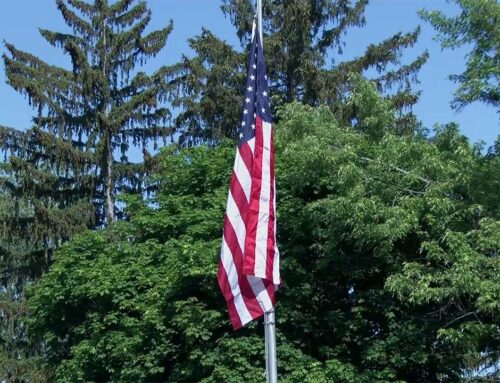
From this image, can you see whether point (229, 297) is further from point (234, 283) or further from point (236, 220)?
point (236, 220)

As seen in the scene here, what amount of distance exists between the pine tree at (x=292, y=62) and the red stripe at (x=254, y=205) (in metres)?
17.6

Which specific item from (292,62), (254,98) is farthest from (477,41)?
(292,62)

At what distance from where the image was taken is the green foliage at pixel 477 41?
14.0 m

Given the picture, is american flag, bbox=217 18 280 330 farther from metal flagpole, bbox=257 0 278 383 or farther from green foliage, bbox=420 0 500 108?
green foliage, bbox=420 0 500 108

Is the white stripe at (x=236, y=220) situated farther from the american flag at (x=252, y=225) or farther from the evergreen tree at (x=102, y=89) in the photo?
the evergreen tree at (x=102, y=89)

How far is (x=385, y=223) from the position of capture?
1416 centimetres

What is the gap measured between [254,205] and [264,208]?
0.13m

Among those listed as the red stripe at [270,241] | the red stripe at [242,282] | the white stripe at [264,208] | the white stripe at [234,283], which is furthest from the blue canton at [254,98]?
the white stripe at [234,283]

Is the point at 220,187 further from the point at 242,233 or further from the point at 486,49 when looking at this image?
the point at 242,233

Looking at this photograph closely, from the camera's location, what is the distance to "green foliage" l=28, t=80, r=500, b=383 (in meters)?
14.4

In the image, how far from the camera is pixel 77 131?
33.6m

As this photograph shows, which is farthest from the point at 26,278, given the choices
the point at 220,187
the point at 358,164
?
the point at 358,164

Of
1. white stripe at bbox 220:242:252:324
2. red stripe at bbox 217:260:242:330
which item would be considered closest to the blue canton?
white stripe at bbox 220:242:252:324

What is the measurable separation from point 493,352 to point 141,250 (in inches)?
336
